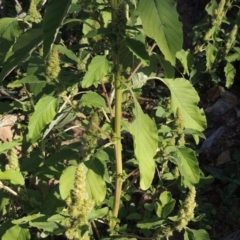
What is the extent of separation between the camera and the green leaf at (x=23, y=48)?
1.55 m

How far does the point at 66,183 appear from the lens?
194cm

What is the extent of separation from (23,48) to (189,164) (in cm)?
108

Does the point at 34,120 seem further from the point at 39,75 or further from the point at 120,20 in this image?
the point at 120,20

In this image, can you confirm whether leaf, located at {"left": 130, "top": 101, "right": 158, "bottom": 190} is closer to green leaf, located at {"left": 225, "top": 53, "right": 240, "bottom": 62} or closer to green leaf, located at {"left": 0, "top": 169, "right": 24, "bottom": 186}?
green leaf, located at {"left": 0, "top": 169, "right": 24, "bottom": 186}

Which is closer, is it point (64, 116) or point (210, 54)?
point (64, 116)

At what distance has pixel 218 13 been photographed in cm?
432

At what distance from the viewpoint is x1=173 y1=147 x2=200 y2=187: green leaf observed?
2.21 m

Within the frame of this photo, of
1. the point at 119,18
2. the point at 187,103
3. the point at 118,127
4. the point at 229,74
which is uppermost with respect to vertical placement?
the point at 119,18

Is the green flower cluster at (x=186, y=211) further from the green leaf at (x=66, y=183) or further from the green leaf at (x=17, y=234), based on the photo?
the green leaf at (x=17, y=234)

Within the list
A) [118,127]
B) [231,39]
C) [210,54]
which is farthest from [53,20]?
[231,39]

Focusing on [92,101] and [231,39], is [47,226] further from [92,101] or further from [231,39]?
[231,39]

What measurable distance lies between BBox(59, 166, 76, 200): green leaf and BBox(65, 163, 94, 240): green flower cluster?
246 millimetres

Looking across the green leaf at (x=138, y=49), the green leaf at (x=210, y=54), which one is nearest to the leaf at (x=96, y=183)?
the green leaf at (x=138, y=49)

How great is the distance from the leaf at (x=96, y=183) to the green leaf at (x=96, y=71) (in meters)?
0.43
